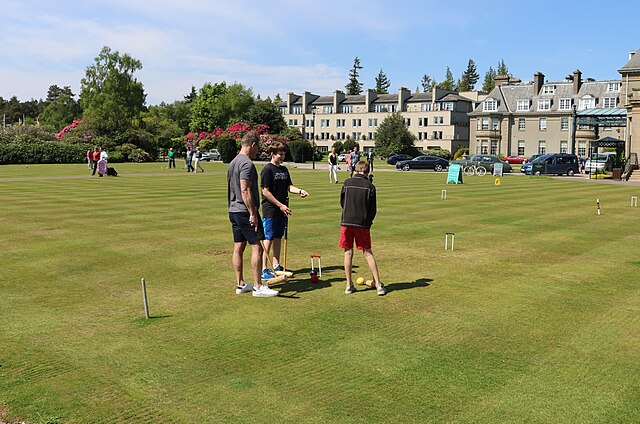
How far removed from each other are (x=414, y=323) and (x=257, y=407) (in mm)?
2962

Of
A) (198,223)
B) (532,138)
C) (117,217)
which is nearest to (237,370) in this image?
(198,223)

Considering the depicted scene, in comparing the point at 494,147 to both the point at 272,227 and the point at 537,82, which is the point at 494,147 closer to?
the point at 537,82

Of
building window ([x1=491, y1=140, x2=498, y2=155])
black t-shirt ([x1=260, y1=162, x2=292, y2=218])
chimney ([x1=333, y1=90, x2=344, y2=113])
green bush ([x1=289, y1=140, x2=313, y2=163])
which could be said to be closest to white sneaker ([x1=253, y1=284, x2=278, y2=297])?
black t-shirt ([x1=260, y1=162, x2=292, y2=218])

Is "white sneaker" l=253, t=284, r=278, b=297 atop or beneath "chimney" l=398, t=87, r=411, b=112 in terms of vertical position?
beneath

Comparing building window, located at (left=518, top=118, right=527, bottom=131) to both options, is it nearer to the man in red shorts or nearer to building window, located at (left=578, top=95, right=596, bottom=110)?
building window, located at (left=578, top=95, right=596, bottom=110)

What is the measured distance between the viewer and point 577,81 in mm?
94375

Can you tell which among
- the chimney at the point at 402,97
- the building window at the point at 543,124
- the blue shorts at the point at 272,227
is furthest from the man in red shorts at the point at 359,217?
the chimney at the point at 402,97

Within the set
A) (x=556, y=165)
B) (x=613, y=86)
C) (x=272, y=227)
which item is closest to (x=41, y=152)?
→ (x=556, y=165)

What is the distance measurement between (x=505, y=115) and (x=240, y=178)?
3753 inches

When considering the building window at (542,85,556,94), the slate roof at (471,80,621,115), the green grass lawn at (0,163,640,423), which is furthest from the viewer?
the building window at (542,85,556,94)

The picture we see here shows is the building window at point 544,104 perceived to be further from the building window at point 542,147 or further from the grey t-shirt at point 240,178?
the grey t-shirt at point 240,178

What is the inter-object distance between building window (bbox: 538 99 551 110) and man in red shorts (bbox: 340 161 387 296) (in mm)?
94873

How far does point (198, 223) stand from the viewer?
16062 mm

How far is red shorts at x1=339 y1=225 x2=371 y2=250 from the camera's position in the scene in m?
8.81
